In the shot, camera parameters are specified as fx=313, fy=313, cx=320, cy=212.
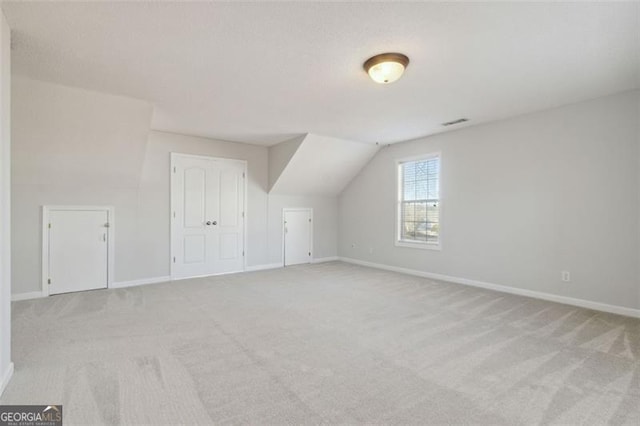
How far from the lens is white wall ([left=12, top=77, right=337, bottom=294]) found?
353cm

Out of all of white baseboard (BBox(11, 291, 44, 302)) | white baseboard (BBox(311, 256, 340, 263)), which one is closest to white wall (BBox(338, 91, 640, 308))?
white baseboard (BBox(311, 256, 340, 263))

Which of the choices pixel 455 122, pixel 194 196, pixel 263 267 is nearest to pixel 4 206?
pixel 194 196

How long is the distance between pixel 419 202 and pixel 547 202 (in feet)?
6.60

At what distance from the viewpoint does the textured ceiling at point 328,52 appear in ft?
6.90

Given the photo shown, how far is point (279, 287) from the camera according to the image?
4.81 m

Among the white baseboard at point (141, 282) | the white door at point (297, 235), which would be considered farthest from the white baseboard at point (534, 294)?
the white baseboard at point (141, 282)

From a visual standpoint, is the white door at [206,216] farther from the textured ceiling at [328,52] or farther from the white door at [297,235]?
the textured ceiling at [328,52]

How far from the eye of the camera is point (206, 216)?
5.60m

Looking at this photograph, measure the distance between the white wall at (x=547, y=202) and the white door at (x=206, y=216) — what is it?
332 cm

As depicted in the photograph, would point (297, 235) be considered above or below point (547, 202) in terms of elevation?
below

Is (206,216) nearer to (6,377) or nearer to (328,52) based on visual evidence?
(6,377)

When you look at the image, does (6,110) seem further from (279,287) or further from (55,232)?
(279,287)

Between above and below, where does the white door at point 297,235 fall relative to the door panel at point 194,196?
below

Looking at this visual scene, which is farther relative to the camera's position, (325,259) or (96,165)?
(325,259)
